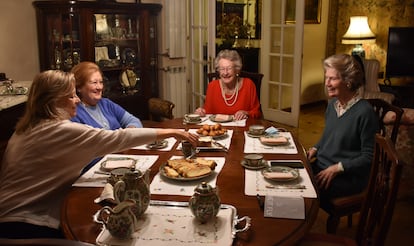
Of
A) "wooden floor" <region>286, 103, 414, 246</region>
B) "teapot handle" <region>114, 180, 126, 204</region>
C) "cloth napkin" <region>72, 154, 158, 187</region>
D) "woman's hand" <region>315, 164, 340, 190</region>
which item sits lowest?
"wooden floor" <region>286, 103, 414, 246</region>

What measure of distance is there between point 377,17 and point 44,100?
18.4ft

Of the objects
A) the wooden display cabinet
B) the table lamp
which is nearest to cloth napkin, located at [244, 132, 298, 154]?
the wooden display cabinet

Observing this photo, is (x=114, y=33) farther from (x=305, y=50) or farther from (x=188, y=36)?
(x=305, y=50)

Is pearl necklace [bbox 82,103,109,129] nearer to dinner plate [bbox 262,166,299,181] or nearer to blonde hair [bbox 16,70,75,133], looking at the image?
blonde hair [bbox 16,70,75,133]

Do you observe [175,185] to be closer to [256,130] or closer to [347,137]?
[256,130]

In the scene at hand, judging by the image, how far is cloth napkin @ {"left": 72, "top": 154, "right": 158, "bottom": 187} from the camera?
1724 mm

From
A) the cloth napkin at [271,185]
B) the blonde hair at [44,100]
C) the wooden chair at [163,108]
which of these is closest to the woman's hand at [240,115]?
the wooden chair at [163,108]

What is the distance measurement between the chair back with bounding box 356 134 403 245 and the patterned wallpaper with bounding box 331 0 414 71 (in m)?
4.95

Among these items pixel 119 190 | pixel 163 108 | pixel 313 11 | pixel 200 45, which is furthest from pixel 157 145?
pixel 313 11

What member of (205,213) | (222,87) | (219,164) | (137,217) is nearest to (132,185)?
(137,217)

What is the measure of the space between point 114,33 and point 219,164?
2.94 meters

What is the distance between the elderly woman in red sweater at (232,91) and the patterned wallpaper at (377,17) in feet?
12.5

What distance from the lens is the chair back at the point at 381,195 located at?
4.61 feet

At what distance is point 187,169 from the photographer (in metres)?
1.72
